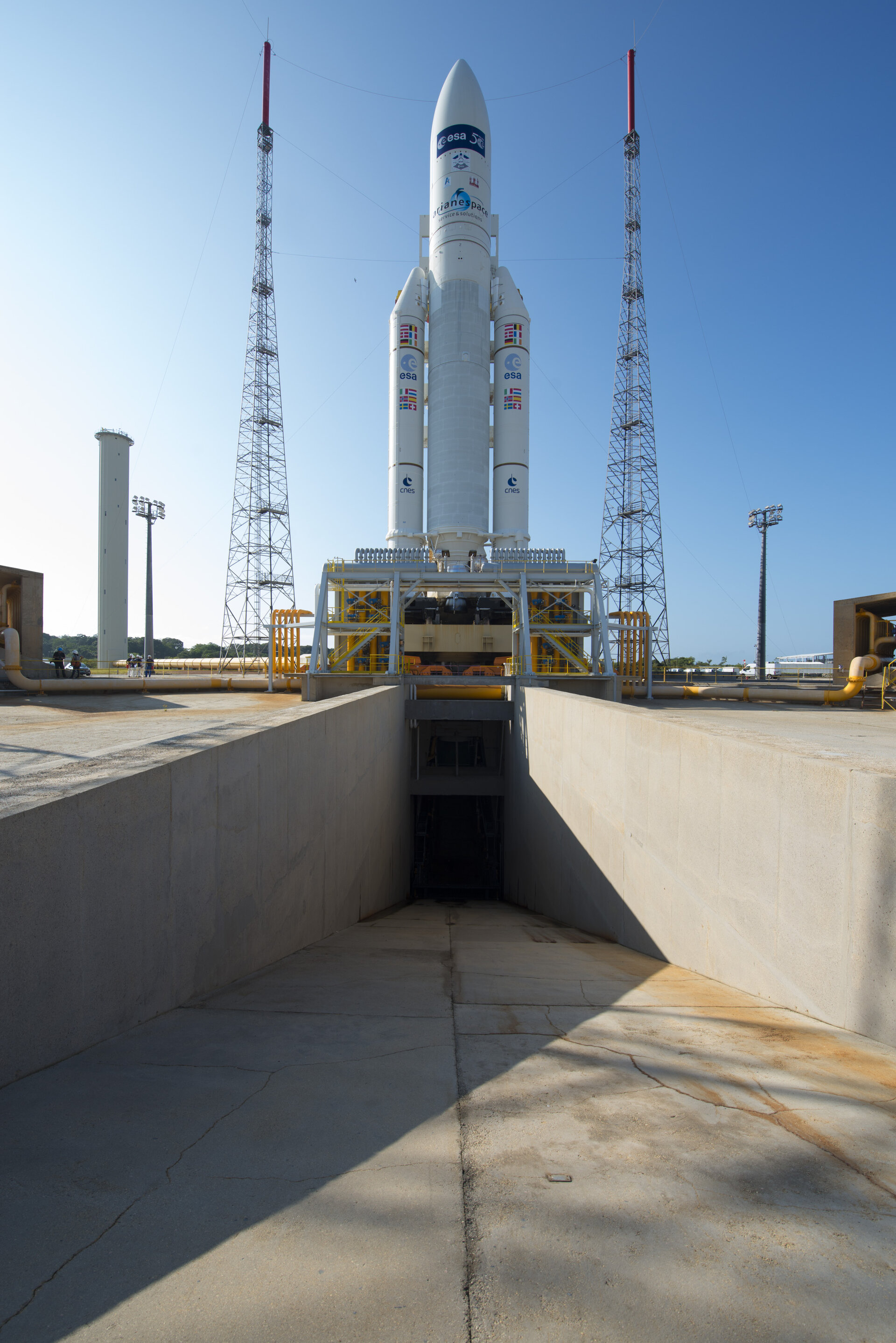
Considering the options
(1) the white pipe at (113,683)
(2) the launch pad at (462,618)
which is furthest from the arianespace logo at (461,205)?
(1) the white pipe at (113,683)

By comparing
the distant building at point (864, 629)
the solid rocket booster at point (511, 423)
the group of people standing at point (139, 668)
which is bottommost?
the group of people standing at point (139, 668)

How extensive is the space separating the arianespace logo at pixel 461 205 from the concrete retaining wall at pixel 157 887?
27464 millimetres

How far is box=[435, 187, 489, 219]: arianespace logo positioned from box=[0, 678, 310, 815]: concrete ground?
894 inches

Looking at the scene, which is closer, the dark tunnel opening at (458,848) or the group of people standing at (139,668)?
the dark tunnel opening at (458,848)

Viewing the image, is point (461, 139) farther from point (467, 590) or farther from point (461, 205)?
point (467, 590)

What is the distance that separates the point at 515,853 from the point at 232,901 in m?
10.2

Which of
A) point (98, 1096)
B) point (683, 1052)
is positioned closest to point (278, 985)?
point (98, 1096)

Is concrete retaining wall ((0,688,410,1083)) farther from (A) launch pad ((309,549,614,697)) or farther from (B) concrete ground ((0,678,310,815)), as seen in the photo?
(A) launch pad ((309,549,614,697))

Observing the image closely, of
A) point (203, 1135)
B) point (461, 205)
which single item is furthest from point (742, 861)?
point (461, 205)

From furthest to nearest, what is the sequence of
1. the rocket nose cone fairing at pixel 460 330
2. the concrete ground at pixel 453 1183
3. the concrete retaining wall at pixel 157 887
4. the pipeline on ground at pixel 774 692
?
the rocket nose cone fairing at pixel 460 330 < the pipeline on ground at pixel 774 692 < the concrete retaining wall at pixel 157 887 < the concrete ground at pixel 453 1183

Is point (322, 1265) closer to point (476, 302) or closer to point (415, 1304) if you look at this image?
point (415, 1304)

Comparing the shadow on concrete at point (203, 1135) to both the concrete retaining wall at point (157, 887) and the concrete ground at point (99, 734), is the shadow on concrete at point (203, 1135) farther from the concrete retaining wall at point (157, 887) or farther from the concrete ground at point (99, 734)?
the concrete ground at point (99, 734)

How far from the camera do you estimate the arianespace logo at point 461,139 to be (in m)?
26.1

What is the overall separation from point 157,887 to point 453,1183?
7.58 feet
